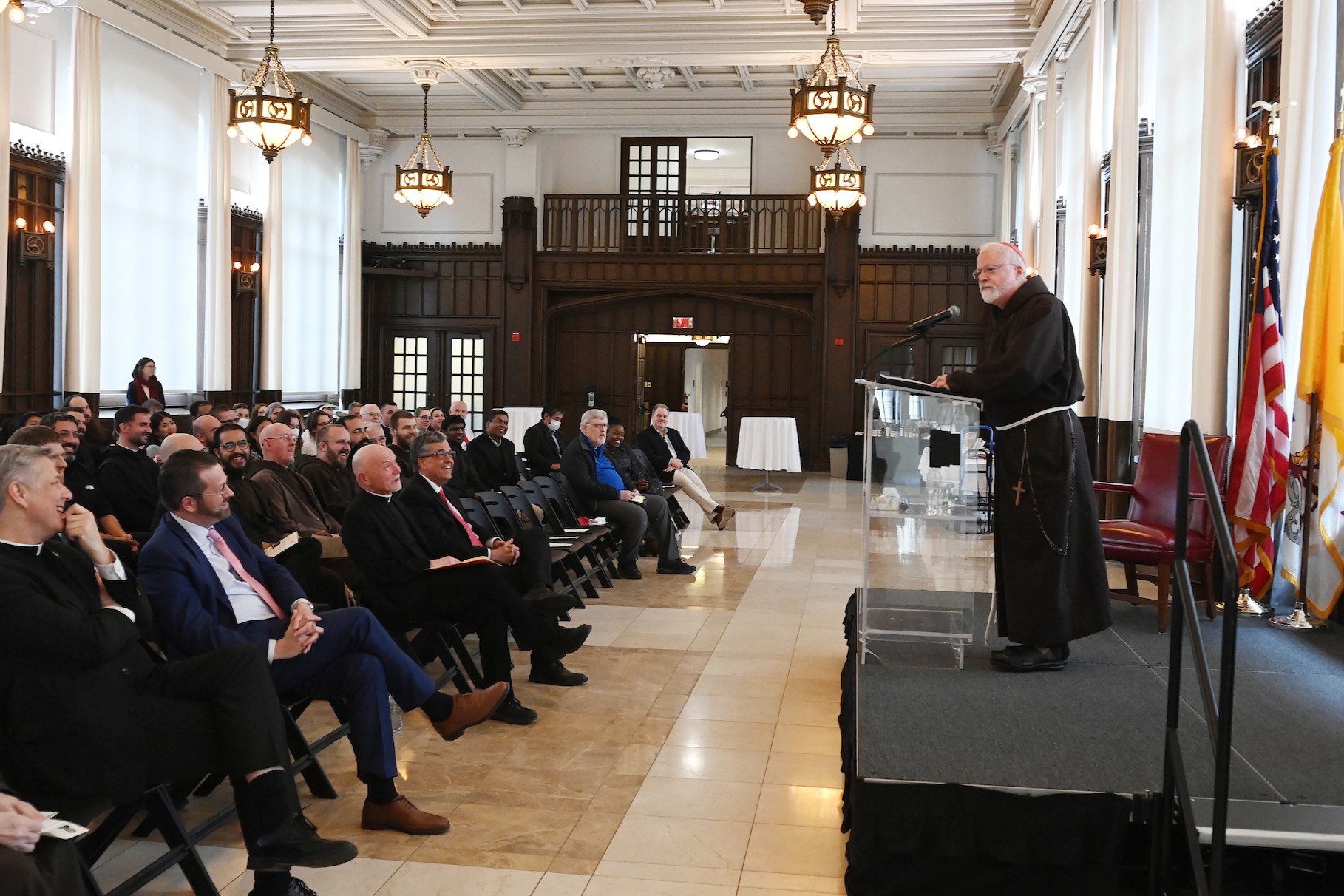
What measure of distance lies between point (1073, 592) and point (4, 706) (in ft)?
11.4

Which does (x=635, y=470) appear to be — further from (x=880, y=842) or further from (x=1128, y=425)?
(x=880, y=842)

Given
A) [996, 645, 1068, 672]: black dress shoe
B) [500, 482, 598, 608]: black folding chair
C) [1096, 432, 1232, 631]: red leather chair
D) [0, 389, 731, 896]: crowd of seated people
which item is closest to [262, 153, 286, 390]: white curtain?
[0, 389, 731, 896]: crowd of seated people

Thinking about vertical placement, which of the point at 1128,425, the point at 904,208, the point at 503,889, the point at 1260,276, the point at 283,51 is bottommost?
the point at 503,889

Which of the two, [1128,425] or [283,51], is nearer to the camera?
[1128,425]

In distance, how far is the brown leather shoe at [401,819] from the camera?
11.5 feet

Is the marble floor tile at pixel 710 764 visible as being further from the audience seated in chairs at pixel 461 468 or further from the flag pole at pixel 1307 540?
the audience seated in chairs at pixel 461 468

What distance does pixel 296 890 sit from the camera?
9.78 feet

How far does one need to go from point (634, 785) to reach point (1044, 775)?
1.45 metres

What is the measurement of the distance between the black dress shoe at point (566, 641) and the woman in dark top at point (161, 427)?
4.11 metres

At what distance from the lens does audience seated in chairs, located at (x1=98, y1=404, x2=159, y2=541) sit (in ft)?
21.2

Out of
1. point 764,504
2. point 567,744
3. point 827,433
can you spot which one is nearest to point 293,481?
point 567,744

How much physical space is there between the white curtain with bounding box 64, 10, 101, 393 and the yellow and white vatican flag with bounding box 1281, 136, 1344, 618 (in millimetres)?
10705

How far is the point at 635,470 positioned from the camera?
9297 mm

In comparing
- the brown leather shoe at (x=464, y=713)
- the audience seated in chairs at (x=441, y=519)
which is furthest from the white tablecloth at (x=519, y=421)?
the brown leather shoe at (x=464, y=713)
